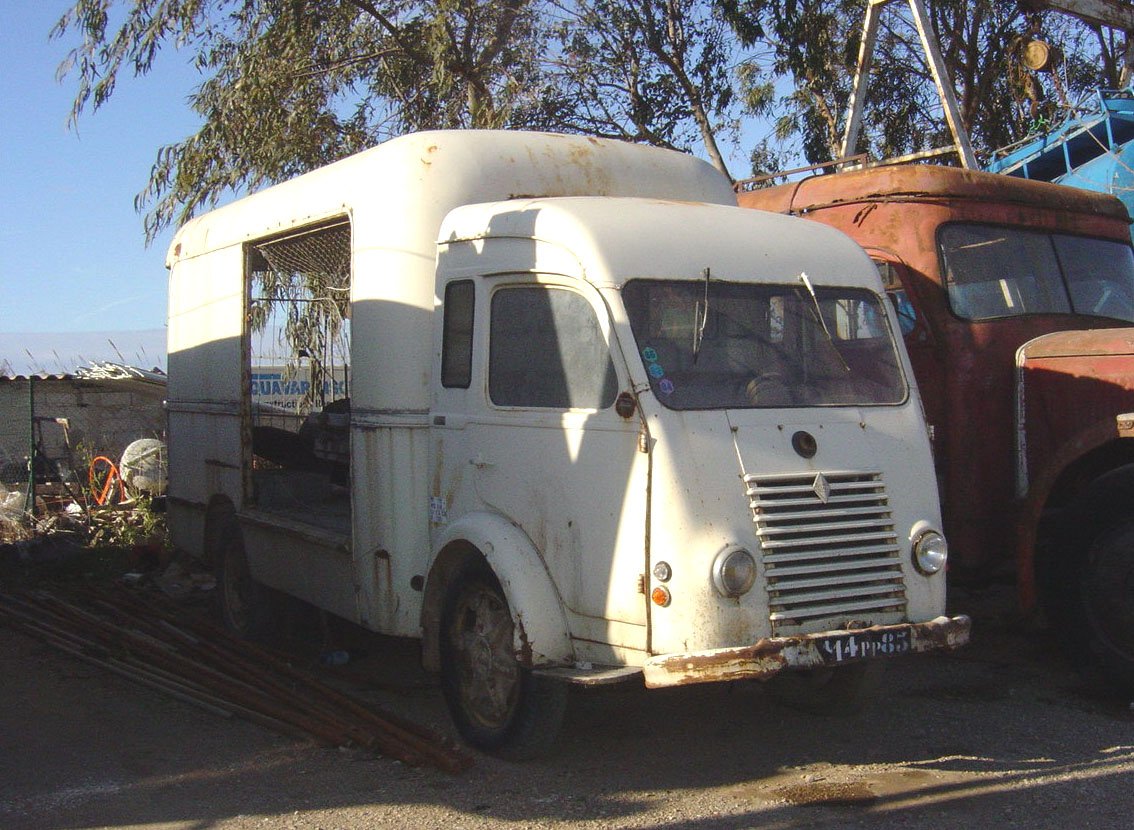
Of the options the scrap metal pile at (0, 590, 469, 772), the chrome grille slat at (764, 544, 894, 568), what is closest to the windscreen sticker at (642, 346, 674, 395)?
the chrome grille slat at (764, 544, 894, 568)

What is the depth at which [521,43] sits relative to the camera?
595 inches

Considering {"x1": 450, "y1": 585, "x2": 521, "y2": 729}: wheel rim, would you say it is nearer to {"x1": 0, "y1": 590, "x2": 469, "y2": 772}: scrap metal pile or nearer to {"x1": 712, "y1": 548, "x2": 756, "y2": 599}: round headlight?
{"x1": 0, "y1": 590, "x2": 469, "y2": 772}: scrap metal pile

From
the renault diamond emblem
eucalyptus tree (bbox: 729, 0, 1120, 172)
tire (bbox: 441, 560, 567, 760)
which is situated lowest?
tire (bbox: 441, 560, 567, 760)

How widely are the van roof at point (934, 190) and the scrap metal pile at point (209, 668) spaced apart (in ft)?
14.2

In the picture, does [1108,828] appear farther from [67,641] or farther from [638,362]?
[67,641]

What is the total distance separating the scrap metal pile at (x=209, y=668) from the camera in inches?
230

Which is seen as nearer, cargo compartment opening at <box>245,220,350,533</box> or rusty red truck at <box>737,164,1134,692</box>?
rusty red truck at <box>737,164,1134,692</box>

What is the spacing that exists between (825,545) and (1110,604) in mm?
2028

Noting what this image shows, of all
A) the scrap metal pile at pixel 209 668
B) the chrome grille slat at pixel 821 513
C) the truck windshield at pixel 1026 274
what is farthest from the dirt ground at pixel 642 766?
the truck windshield at pixel 1026 274

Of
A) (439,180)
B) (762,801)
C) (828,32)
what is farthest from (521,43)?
(762,801)

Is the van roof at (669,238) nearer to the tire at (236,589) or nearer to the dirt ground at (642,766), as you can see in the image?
the dirt ground at (642,766)

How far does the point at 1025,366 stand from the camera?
708cm

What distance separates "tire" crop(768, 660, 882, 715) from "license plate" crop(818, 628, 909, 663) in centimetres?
57

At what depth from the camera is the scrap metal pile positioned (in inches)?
230
